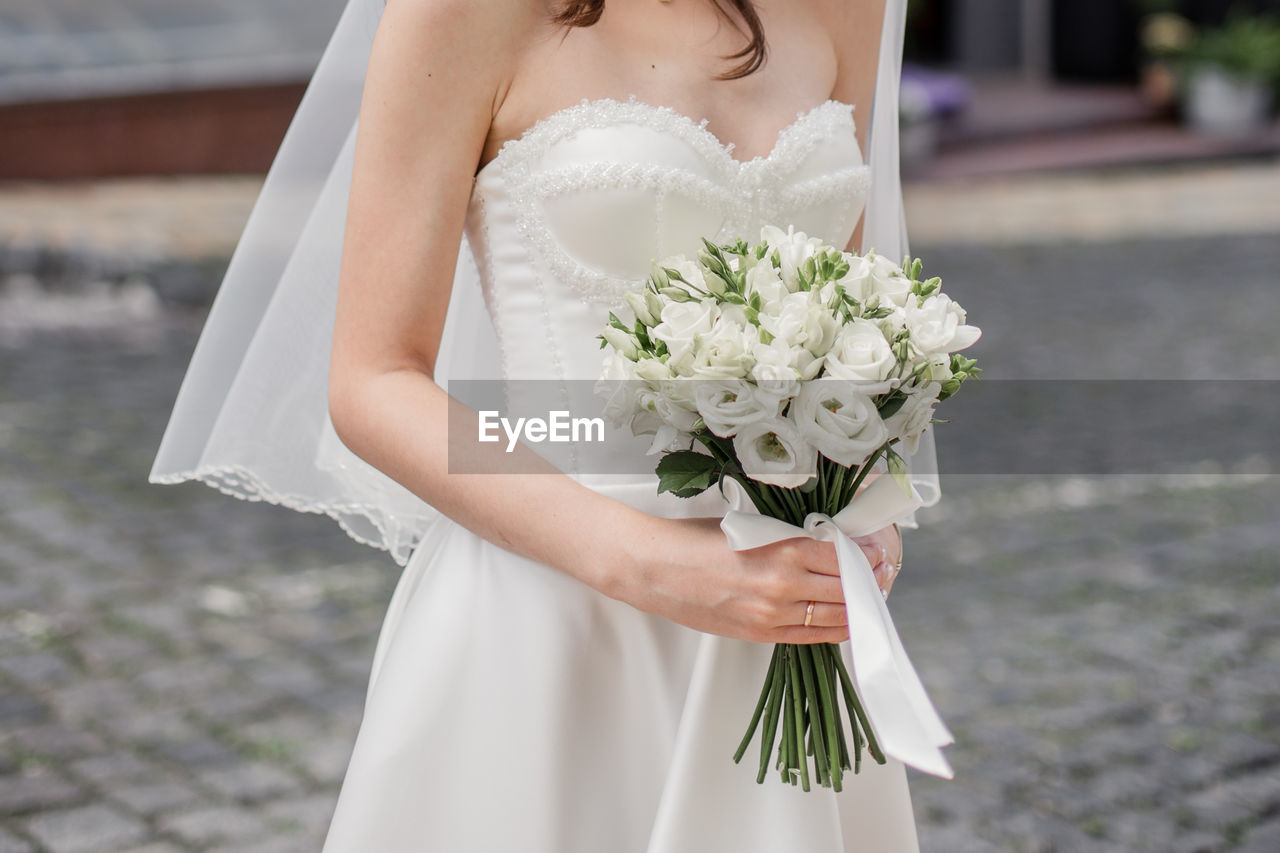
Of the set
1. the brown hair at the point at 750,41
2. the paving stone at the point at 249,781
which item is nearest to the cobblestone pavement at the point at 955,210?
the paving stone at the point at 249,781

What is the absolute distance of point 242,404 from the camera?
2.21 metres

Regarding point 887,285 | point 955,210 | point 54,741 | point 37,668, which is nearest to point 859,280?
point 887,285

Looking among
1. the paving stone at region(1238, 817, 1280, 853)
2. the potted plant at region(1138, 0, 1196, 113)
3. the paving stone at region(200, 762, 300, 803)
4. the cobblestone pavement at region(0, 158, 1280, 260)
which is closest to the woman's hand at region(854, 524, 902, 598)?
the paving stone at region(1238, 817, 1280, 853)

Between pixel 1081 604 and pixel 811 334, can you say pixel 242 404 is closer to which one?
pixel 811 334

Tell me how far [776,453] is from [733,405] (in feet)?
0.31

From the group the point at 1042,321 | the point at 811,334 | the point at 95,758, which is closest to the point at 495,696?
the point at 811,334

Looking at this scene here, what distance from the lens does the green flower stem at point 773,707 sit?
1604mm

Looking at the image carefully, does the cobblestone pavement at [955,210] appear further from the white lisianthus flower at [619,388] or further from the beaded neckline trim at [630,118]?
the white lisianthus flower at [619,388]

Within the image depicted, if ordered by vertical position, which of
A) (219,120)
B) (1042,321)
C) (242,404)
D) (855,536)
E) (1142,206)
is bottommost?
(855,536)

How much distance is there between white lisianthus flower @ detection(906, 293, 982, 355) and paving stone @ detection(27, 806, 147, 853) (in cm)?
272

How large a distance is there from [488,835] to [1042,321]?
754 centimetres

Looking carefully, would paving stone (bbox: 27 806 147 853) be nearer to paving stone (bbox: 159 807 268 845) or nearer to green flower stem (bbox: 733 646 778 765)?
paving stone (bbox: 159 807 268 845)

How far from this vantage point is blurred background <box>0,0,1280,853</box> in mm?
3600

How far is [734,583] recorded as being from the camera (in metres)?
1.51
